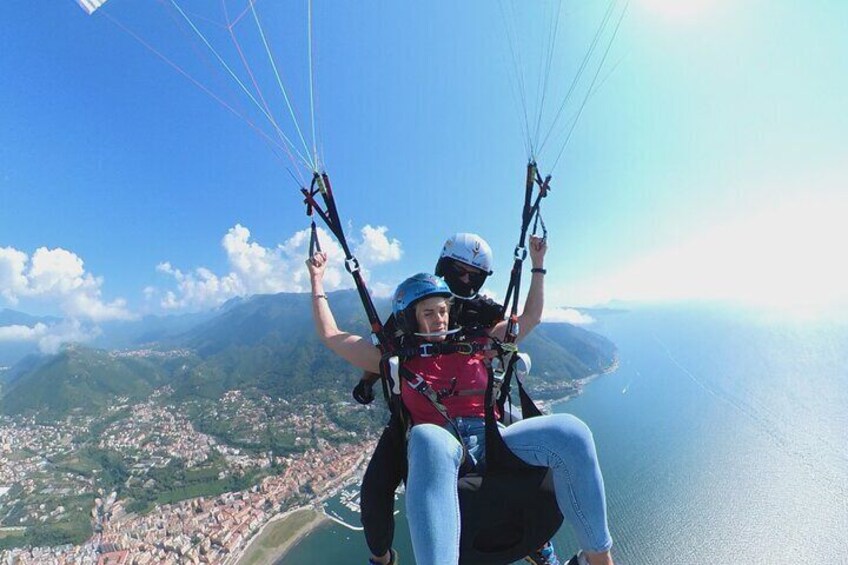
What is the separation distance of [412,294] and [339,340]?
1.57ft

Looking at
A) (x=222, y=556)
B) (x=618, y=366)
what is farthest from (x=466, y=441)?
(x=618, y=366)

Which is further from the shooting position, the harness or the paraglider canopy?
the paraglider canopy

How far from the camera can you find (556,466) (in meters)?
1.61

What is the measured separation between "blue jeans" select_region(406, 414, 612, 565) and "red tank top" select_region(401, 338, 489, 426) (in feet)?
0.47

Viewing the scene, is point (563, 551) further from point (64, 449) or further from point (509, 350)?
point (64, 449)

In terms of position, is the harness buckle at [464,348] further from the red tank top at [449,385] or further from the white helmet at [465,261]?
the white helmet at [465,261]

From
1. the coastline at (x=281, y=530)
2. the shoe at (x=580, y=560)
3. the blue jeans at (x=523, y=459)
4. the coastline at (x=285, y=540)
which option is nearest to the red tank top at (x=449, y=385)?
the blue jeans at (x=523, y=459)

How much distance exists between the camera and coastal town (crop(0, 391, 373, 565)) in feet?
80.4

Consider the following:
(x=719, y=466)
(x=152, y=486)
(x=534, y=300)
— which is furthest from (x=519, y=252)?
(x=152, y=486)

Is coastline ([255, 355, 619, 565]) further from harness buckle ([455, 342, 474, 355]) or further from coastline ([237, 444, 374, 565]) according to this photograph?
harness buckle ([455, 342, 474, 355])

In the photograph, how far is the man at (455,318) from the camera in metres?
1.97

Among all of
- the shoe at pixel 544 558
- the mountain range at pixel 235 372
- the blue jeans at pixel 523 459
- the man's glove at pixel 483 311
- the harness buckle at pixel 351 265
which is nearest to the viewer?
the blue jeans at pixel 523 459

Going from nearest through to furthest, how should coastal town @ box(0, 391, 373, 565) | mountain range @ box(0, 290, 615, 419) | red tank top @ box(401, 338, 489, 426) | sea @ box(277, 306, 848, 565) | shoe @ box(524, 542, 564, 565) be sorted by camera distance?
red tank top @ box(401, 338, 489, 426)
shoe @ box(524, 542, 564, 565)
sea @ box(277, 306, 848, 565)
coastal town @ box(0, 391, 373, 565)
mountain range @ box(0, 290, 615, 419)

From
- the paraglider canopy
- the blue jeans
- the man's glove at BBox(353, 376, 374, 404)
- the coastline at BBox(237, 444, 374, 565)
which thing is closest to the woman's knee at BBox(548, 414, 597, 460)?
the blue jeans
